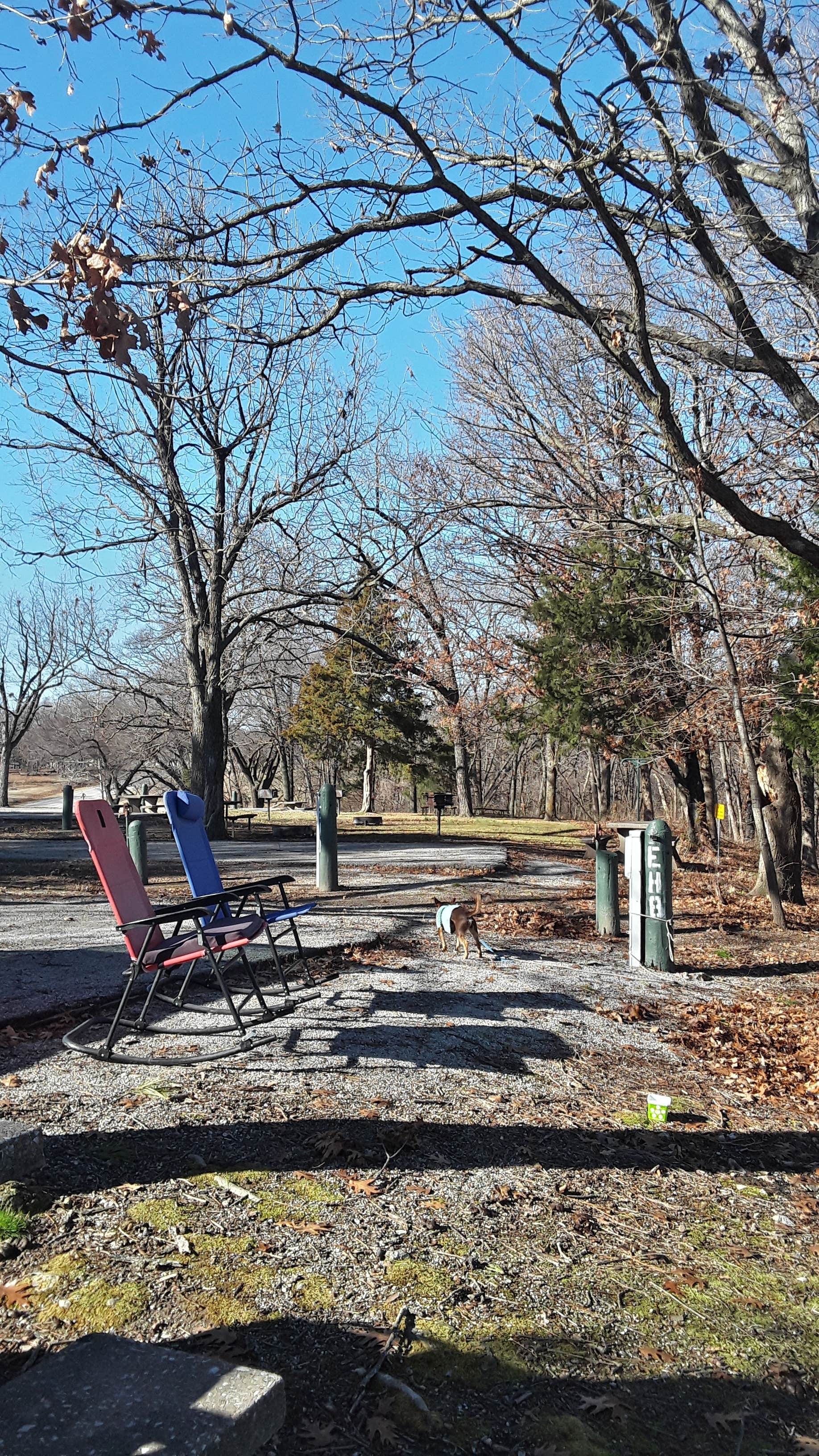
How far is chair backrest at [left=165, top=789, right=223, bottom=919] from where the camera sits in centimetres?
657

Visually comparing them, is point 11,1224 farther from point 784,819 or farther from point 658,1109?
point 784,819

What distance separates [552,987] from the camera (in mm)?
7414

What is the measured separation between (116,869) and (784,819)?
10011 millimetres

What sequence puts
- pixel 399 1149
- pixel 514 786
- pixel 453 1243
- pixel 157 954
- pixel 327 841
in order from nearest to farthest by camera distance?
pixel 453 1243 < pixel 399 1149 < pixel 157 954 < pixel 327 841 < pixel 514 786

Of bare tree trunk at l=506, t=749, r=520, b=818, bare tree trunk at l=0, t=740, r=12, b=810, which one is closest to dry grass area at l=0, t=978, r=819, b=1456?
bare tree trunk at l=506, t=749, r=520, b=818

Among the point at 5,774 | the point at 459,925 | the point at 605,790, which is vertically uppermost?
the point at 5,774

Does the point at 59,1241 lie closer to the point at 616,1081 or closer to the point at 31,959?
the point at 616,1081

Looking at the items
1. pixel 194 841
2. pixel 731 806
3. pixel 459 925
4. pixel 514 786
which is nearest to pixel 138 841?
pixel 459 925

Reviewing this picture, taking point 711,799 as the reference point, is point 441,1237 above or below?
below

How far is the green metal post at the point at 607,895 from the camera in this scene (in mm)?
9820

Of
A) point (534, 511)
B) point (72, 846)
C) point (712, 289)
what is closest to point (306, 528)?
point (534, 511)

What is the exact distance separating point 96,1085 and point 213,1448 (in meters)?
2.88

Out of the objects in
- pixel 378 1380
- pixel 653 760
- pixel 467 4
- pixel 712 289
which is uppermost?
pixel 712 289

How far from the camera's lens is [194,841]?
22.0ft
